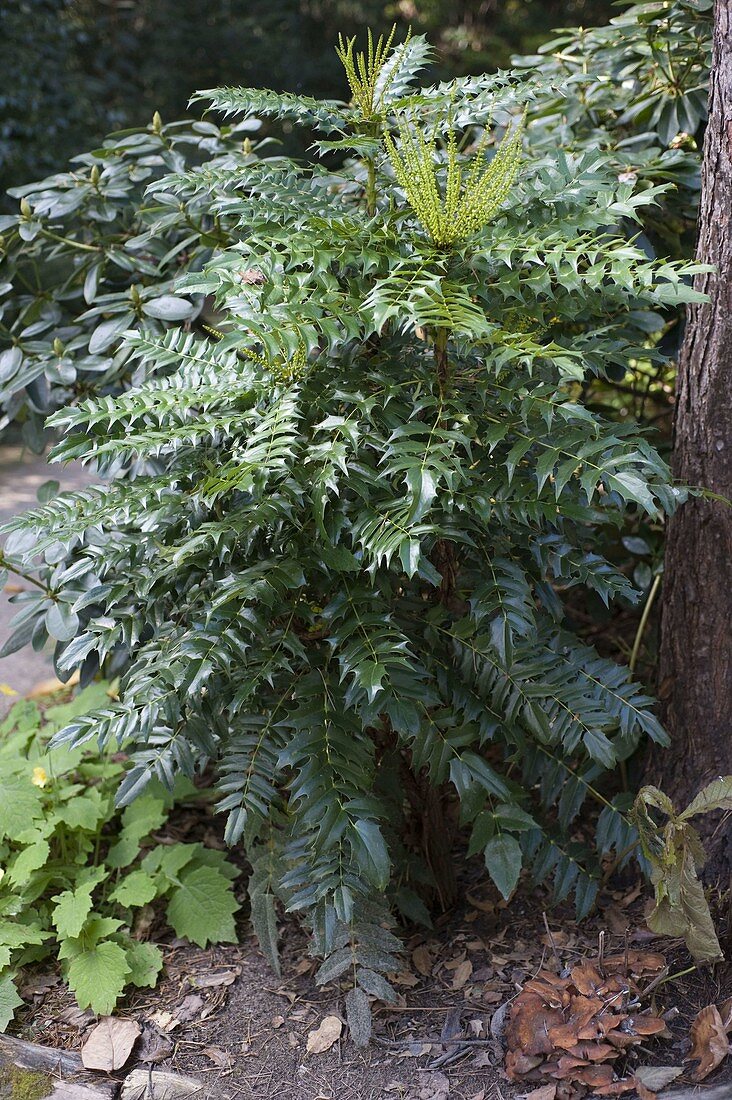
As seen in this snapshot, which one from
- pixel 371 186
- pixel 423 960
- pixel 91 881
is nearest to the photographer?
pixel 371 186

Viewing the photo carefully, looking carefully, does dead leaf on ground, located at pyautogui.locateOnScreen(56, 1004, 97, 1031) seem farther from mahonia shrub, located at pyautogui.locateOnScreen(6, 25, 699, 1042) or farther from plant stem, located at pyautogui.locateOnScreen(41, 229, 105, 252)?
plant stem, located at pyautogui.locateOnScreen(41, 229, 105, 252)

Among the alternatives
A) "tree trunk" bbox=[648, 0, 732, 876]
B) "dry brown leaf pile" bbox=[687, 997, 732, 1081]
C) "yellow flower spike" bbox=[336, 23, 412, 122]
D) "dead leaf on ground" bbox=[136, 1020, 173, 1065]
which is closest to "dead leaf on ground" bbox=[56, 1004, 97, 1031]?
"dead leaf on ground" bbox=[136, 1020, 173, 1065]

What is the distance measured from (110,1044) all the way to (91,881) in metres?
0.39

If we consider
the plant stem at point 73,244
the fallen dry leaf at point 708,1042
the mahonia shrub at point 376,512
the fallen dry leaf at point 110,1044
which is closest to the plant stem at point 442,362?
the mahonia shrub at point 376,512

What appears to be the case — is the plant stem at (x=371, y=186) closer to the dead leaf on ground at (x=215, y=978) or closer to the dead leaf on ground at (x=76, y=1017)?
the dead leaf on ground at (x=215, y=978)

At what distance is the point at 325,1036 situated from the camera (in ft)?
6.57

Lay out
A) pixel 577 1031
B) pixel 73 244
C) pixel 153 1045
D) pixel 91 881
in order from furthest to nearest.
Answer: pixel 73 244 → pixel 91 881 → pixel 153 1045 → pixel 577 1031

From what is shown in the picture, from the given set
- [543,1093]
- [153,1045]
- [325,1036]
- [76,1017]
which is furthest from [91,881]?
[543,1093]

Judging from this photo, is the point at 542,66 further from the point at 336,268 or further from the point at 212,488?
the point at 212,488

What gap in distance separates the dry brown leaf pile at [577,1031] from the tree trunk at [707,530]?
404 mm

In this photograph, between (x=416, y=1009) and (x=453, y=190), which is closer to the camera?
(x=453, y=190)

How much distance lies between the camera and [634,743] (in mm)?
2066

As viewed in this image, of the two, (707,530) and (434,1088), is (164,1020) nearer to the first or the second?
(434,1088)

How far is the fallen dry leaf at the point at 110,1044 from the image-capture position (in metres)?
1.97
